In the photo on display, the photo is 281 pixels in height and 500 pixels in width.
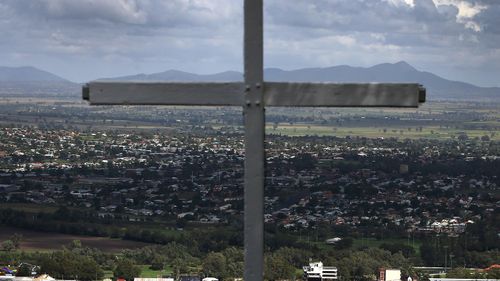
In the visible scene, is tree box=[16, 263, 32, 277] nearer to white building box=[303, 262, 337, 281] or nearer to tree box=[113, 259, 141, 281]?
tree box=[113, 259, 141, 281]

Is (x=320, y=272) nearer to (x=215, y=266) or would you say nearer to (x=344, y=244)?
(x=215, y=266)

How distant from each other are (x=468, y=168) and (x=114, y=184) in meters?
21.9

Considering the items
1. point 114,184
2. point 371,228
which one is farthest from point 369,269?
point 114,184

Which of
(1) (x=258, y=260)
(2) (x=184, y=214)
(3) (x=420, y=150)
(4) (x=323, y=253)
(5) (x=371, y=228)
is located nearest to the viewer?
(1) (x=258, y=260)

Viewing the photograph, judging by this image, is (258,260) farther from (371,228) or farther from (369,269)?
(371,228)

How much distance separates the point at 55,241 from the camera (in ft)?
127

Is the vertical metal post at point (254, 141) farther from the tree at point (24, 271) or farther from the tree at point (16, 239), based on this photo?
the tree at point (16, 239)

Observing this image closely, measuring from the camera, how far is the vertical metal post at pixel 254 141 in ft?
8.58

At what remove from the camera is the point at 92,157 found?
75.2 metres

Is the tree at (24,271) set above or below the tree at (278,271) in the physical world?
below

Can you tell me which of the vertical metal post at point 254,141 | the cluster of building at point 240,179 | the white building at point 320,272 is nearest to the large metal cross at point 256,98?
the vertical metal post at point 254,141

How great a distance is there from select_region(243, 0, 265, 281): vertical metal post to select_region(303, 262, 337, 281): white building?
23.9m

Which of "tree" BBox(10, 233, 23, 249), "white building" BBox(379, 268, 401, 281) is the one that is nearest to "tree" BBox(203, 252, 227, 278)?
"white building" BBox(379, 268, 401, 281)

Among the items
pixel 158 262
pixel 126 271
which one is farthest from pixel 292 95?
pixel 158 262
